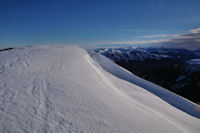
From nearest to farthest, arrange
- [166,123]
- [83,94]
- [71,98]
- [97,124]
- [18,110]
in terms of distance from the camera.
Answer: [97,124], [18,110], [166,123], [71,98], [83,94]

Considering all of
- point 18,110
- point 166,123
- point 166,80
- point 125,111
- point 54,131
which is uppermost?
point 18,110

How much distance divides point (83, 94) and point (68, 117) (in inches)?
46.1

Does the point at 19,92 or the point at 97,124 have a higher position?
the point at 19,92

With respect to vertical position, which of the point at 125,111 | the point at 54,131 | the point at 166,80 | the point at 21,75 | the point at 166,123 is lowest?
the point at 166,80

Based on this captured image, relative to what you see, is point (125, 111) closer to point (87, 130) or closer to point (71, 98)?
→ point (87, 130)

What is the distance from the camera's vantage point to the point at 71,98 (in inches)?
128

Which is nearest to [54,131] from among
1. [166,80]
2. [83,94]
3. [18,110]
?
[18,110]

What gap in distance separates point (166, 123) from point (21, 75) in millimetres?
5710

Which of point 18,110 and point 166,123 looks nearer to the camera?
point 18,110

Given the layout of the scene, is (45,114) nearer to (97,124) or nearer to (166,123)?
(97,124)

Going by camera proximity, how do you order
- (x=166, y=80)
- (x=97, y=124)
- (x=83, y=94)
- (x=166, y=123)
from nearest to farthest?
1. (x=97, y=124)
2. (x=166, y=123)
3. (x=83, y=94)
4. (x=166, y=80)

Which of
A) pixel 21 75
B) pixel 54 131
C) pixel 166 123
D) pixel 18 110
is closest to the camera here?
pixel 54 131

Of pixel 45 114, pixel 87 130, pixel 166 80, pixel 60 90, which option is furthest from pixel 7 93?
pixel 166 80

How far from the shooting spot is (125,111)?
10.0 feet
